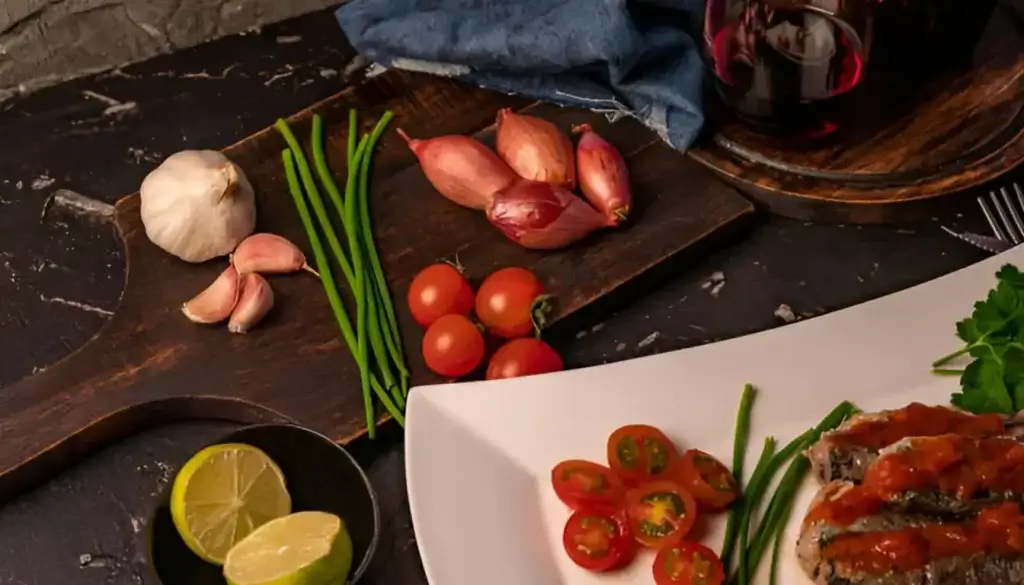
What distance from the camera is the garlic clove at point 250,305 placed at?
1.26m

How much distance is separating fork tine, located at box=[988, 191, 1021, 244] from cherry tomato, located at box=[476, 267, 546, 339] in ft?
1.97

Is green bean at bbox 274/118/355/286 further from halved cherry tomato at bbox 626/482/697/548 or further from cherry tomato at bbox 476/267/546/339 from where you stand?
halved cherry tomato at bbox 626/482/697/548

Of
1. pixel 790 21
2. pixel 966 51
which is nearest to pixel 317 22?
pixel 790 21

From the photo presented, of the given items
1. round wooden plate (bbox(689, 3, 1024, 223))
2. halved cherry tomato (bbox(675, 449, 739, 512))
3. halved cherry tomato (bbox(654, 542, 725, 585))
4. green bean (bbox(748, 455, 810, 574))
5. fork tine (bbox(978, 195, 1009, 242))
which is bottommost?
green bean (bbox(748, 455, 810, 574))

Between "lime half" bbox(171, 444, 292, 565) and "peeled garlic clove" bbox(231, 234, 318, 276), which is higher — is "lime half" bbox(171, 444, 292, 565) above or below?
below

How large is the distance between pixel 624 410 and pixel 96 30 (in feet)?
3.29

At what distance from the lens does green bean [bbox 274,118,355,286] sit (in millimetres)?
1321

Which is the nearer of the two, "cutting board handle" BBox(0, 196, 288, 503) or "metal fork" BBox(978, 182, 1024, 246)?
"cutting board handle" BBox(0, 196, 288, 503)

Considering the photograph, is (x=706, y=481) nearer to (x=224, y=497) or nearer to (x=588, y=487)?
(x=588, y=487)

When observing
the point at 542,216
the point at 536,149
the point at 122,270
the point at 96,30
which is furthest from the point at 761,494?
the point at 96,30

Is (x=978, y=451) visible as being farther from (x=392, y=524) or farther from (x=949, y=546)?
(x=392, y=524)

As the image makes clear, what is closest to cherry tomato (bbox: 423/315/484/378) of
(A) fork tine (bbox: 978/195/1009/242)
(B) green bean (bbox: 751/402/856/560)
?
(B) green bean (bbox: 751/402/856/560)

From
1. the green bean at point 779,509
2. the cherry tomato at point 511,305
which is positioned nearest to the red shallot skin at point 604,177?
the cherry tomato at point 511,305

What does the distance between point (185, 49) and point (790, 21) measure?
3.02 feet
